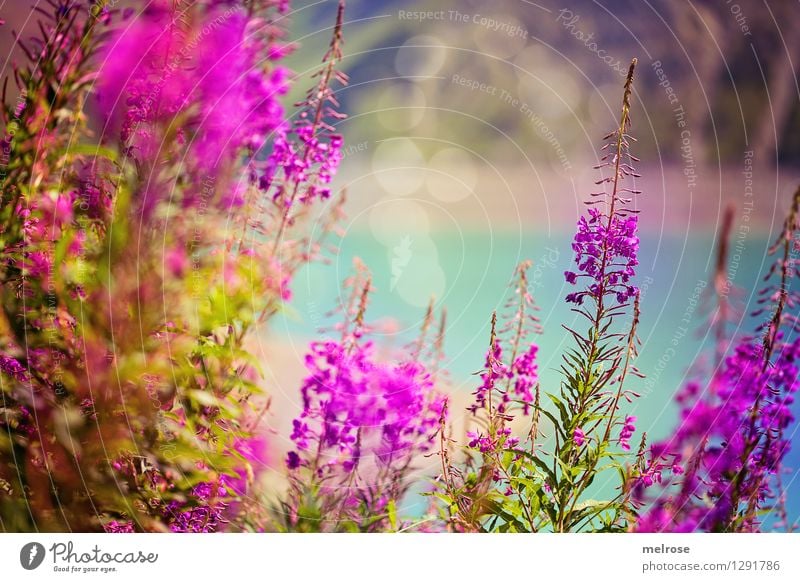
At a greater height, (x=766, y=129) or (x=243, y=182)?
(x=766, y=129)

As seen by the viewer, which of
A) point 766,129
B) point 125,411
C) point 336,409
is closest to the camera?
point 125,411

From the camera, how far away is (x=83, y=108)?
5.83ft

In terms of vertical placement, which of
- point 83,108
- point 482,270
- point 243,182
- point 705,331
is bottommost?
point 705,331

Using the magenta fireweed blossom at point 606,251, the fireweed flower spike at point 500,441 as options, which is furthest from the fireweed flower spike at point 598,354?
the fireweed flower spike at point 500,441

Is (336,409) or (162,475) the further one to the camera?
(336,409)

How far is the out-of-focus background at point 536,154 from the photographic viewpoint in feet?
6.44

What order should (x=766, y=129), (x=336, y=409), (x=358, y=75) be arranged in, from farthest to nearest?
(x=766, y=129) < (x=358, y=75) < (x=336, y=409)

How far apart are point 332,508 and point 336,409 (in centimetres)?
29

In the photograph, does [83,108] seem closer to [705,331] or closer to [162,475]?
[162,475]

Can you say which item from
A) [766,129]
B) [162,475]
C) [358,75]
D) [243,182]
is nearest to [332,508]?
[162,475]
